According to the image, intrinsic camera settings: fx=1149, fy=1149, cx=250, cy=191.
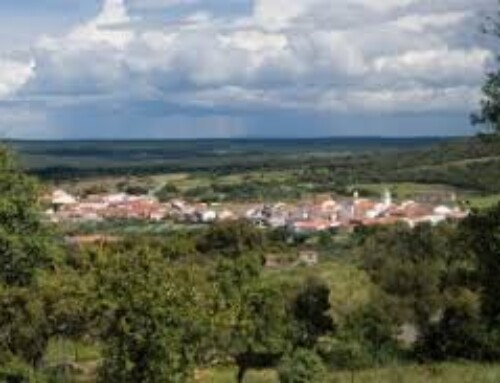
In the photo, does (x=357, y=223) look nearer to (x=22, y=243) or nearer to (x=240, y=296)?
(x=240, y=296)

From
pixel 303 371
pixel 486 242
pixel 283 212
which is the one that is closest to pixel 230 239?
pixel 283 212

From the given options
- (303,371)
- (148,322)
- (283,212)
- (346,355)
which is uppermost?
(148,322)

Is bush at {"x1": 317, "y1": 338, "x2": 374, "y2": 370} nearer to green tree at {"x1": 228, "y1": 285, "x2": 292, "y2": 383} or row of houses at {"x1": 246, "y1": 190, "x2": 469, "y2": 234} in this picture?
green tree at {"x1": 228, "y1": 285, "x2": 292, "y2": 383}

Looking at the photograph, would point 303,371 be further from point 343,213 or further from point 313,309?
point 343,213

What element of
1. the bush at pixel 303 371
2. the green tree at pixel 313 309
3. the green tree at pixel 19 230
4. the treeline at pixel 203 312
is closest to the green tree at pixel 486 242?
the treeline at pixel 203 312

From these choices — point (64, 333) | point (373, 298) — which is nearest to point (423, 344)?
point (373, 298)

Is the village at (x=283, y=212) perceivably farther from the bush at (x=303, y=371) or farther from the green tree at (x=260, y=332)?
the bush at (x=303, y=371)

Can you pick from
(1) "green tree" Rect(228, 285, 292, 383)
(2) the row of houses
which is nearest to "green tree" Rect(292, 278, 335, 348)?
(1) "green tree" Rect(228, 285, 292, 383)
